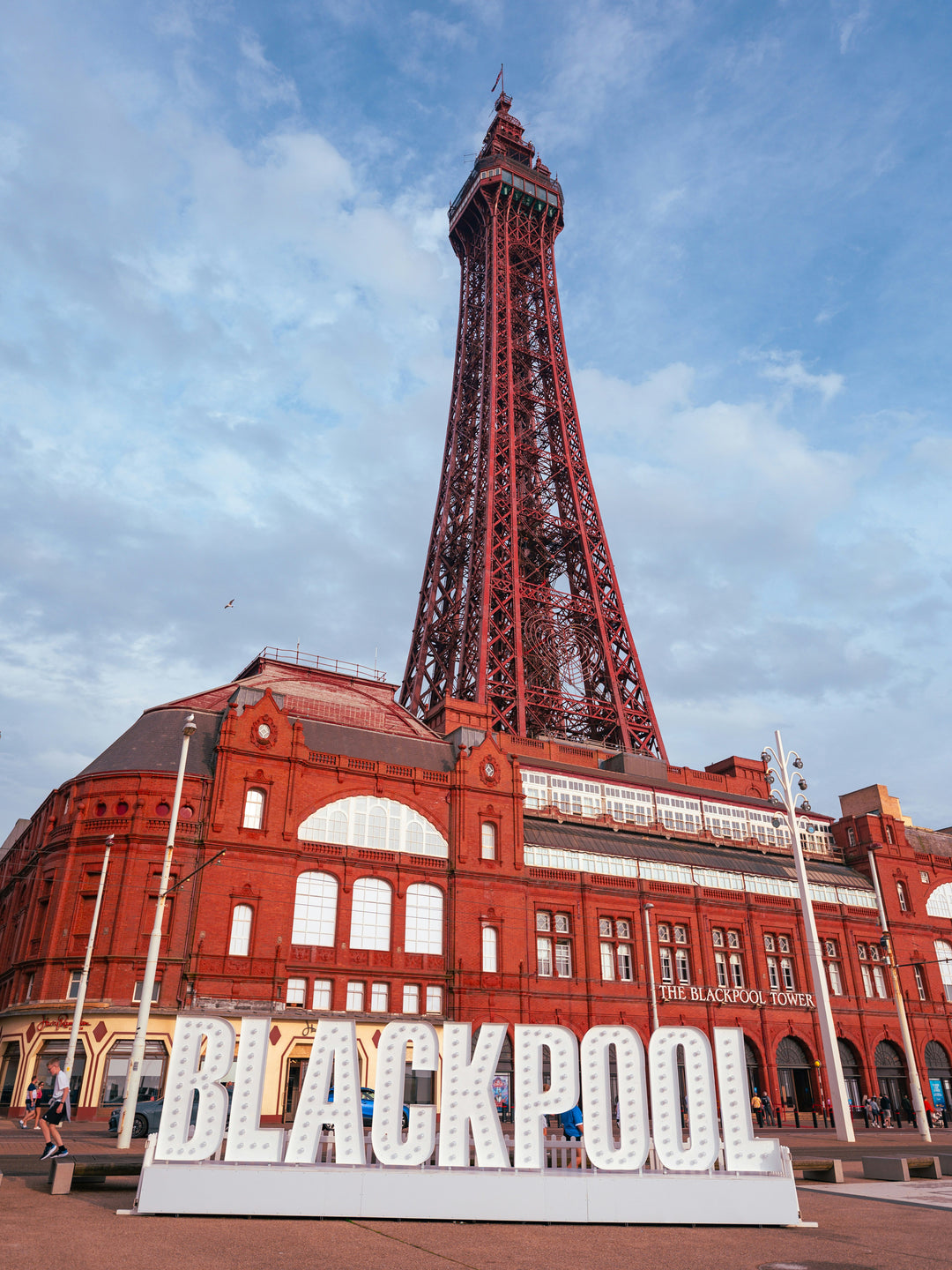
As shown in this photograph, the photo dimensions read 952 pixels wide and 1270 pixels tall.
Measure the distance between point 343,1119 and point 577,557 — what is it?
71.7m

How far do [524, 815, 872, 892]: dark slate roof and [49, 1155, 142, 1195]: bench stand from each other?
122 ft

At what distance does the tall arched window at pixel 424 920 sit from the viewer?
153ft

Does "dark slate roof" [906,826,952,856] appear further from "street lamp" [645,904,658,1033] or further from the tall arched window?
the tall arched window

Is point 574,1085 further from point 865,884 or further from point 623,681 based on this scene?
point 623,681

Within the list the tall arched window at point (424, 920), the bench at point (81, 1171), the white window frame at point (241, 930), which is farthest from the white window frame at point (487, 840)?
the bench at point (81, 1171)

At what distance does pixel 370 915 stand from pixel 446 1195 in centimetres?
3218

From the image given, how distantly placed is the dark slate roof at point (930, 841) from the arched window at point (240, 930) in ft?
168

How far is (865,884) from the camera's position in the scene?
65.5m

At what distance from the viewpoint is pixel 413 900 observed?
4759 centimetres

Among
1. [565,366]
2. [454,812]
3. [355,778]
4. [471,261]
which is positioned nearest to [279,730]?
[355,778]

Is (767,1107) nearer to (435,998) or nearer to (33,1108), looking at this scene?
(435,998)

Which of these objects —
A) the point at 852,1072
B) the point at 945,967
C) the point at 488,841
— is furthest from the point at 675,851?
the point at 945,967

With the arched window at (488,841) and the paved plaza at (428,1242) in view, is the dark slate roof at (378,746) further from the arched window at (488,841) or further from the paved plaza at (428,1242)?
the paved plaza at (428,1242)

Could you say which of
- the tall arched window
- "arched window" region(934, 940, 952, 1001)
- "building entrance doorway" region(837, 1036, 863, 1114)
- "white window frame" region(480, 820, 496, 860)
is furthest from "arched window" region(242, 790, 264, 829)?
"arched window" region(934, 940, 952, 1001)
